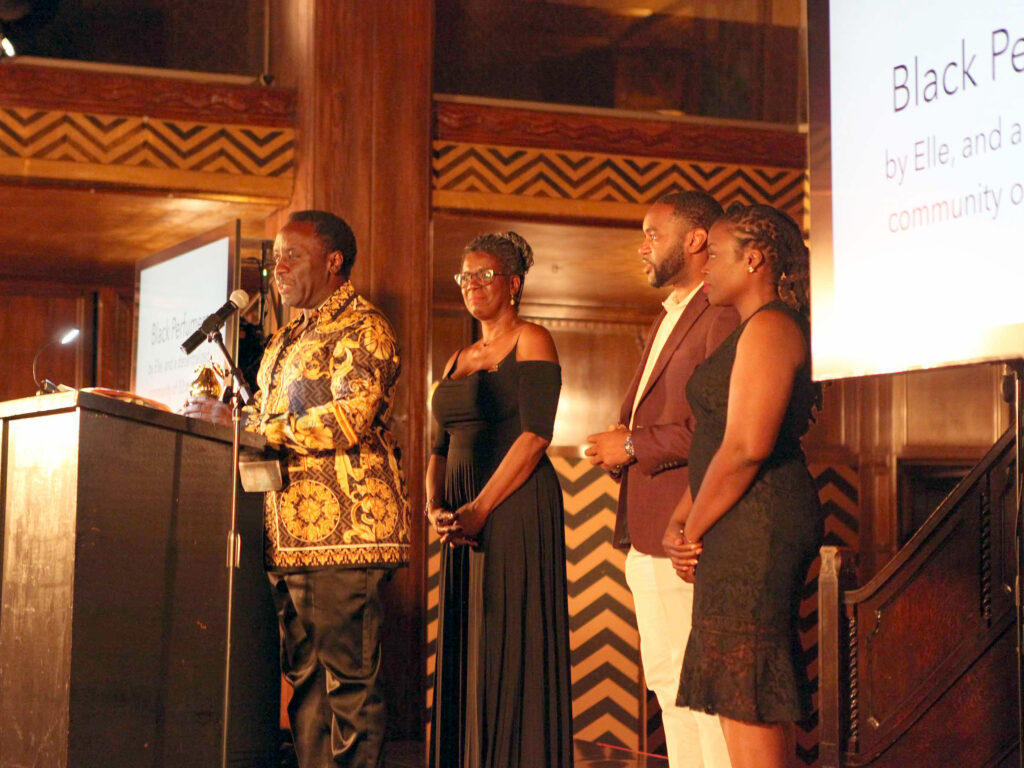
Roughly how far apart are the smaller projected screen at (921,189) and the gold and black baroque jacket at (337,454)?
3.85ft

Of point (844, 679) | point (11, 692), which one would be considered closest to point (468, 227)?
point (844, 679)

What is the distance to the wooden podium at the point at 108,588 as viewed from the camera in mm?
2613

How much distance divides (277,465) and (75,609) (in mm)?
657

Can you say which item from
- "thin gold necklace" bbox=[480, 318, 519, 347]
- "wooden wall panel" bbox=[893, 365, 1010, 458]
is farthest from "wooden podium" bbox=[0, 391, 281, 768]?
"wooden wall panel" bbox=[893, 365, 1010, 458]

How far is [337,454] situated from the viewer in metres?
3.36

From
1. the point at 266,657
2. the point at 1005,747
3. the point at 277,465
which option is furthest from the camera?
the point at 1005,747

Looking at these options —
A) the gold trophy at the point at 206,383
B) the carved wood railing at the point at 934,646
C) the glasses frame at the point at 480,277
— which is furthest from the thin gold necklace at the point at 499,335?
the carved wood railing at the point at 934,646

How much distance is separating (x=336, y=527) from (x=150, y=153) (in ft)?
10.6

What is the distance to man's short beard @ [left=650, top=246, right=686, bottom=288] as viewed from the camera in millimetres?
3104

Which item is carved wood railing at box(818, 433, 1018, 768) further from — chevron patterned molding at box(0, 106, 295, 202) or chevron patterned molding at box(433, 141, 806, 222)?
chevron patterned molding at box(0, 106, 295, 202)

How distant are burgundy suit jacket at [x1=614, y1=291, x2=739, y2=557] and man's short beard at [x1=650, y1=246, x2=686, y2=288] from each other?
10cm

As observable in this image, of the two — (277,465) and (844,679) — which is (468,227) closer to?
(844,679)

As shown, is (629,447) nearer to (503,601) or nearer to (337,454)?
(503,601)

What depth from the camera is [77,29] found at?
6.34 metres
